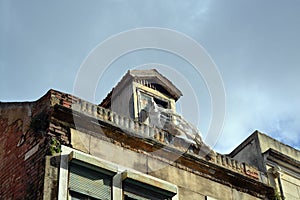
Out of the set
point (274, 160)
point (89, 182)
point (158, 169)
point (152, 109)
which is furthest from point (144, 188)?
point (274, 160)

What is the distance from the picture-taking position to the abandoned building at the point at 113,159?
1127cm

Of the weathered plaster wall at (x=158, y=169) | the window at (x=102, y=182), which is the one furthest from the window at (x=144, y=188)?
the weathered plaster wall at (x=158, y=169)

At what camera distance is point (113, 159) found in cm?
1213

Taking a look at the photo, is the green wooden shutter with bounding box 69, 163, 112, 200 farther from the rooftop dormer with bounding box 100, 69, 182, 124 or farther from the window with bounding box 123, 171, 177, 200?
the rooftop dormer with bounding box 100, 69, 182, 124

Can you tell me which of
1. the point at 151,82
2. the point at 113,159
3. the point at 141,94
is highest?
the point at 151,82

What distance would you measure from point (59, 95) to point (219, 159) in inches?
168

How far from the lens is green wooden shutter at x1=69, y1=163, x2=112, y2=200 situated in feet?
36.6

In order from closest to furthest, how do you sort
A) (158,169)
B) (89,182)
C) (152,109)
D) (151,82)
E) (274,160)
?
(89,182) < (158,169) < (152,109) < (274,160) < (151,82)

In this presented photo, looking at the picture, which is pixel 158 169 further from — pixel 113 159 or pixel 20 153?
pixel 20 153

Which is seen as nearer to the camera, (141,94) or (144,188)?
(144,188)

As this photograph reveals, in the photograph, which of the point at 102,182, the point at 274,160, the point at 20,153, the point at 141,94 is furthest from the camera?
the point at 141,94

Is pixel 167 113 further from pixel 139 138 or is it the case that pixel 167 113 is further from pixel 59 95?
pixel 59 95

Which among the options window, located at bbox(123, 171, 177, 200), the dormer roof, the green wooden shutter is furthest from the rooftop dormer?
the green wooden shutter

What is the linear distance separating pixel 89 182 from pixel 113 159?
3.01 feet
